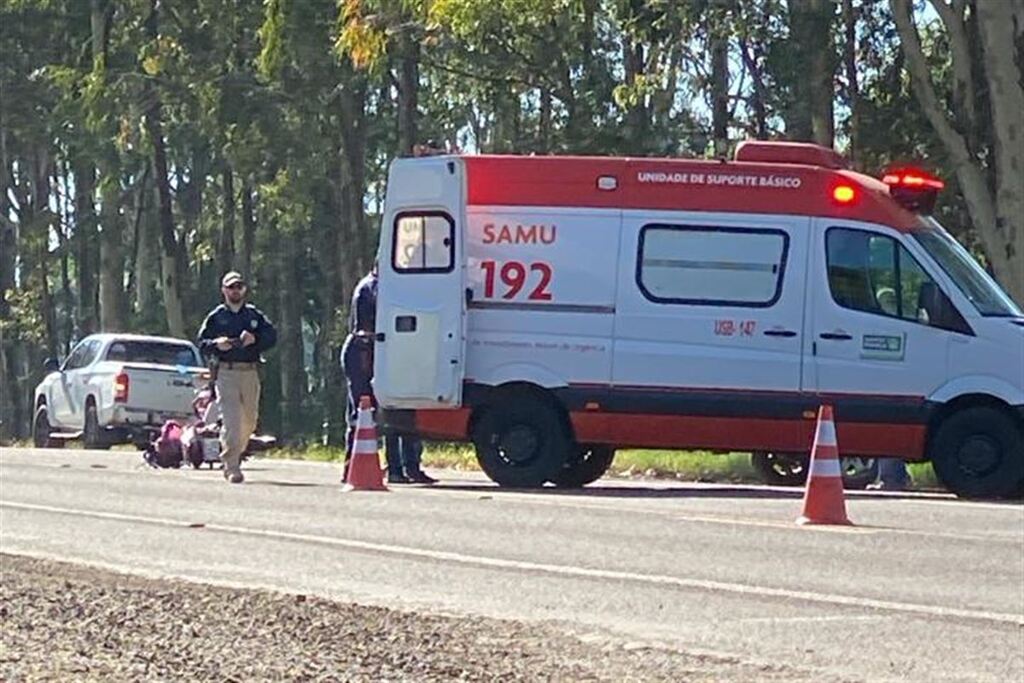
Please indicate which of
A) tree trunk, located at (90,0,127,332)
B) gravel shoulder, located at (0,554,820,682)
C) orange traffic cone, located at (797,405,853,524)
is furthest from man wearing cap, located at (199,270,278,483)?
tree trunk, located at (90,0,127,332)

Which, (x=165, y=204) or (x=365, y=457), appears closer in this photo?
(x=365, y=457)

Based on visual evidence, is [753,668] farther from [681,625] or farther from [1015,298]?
[1015,298]

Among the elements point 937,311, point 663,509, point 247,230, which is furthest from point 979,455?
point 247,230

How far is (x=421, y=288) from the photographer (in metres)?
19.3

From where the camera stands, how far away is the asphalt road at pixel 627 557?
10.8 m

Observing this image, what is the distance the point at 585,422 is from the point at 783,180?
2.54 m

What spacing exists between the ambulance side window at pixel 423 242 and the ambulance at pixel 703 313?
0.08 feet

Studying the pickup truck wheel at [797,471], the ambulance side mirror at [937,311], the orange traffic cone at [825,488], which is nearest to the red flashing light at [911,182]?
the ambulance side mirror at [937,311]

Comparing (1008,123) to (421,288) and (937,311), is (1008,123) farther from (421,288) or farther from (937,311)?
(421,288)

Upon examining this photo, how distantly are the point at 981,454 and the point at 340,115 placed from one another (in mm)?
32118

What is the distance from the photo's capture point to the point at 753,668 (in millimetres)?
9867

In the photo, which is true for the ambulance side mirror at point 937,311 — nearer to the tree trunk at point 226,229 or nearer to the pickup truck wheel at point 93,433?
the pickup truck wheel at point 93,433

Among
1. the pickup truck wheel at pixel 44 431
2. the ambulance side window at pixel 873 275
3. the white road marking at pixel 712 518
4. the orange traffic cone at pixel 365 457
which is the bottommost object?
the pickup truck wheel at pixel 44 431

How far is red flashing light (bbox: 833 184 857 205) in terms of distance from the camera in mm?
18734
